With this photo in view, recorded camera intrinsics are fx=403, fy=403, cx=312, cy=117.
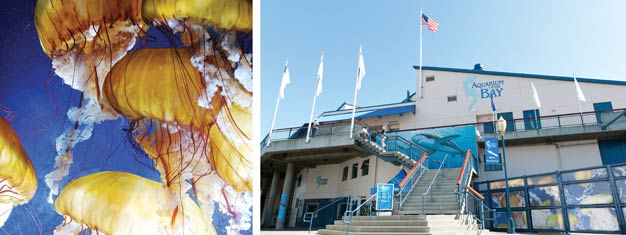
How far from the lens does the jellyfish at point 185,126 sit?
12.0 ft

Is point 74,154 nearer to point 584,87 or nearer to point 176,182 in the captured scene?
point 176,182

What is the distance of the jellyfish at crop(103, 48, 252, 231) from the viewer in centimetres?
366

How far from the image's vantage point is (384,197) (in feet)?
30.1

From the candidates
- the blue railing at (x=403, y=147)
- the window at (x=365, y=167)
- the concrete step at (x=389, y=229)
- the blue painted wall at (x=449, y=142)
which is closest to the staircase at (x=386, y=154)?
the blue railing at (x=403, y=147)

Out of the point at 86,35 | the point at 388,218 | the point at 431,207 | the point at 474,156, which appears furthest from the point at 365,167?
the point at 86,35

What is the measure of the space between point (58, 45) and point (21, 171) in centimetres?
132

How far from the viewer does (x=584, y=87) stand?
16375 millimetres

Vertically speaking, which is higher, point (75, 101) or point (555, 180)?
point (555, 180)

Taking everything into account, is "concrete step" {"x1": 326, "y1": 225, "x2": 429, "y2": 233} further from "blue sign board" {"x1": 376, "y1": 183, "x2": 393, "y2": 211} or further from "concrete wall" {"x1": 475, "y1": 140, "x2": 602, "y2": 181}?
"concrete wall" {"x1": 475, "y1": 140, "x2": 602, "y2": 181}

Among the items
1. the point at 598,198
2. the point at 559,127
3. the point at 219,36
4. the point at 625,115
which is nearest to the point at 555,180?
the point at 598,198

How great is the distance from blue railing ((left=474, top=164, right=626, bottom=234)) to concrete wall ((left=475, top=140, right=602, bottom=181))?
3667mm

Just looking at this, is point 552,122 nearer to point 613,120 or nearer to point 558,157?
point 558,157

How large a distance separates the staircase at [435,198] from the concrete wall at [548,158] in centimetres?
455

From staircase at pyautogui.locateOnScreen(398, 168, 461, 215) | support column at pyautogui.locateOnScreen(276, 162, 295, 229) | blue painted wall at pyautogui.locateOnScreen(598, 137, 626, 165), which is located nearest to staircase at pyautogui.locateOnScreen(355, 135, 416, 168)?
staircase at pyautogui.locateOnScreen(398, 168, 461, 215)
